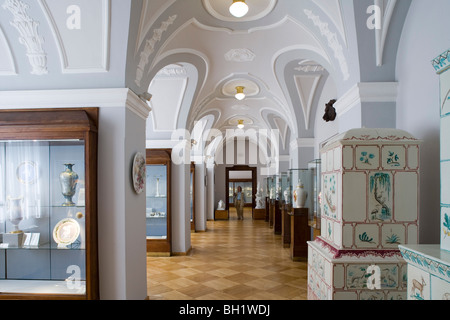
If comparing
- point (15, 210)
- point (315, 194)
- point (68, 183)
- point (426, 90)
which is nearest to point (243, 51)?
point (315, 194)

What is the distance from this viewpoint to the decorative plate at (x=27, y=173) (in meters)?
4.12

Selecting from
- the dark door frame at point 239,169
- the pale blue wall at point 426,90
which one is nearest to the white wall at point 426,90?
the pale blue wall at point 426,90

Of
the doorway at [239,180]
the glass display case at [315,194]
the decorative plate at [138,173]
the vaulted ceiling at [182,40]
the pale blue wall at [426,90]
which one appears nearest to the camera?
the pale blue wall at [426,90]

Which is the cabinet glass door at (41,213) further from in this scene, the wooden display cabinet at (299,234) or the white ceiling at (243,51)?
the wooden display cabinet at (299,234)

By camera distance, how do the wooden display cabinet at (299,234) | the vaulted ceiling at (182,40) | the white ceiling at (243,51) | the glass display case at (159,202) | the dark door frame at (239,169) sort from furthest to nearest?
1. the dark door frame at (239,169)
2. the glass display case at (159,202)
3. the wooden display cabinet at (299,234)
4. the white ceiling at (243,51)
5. the vaulted ceiling at (182,40)

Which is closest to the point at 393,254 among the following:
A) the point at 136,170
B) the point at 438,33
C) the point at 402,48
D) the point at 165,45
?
the point at 438,33

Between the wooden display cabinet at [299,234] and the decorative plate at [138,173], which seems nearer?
the decorative plate at [138,173]

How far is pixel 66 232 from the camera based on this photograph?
407 cm

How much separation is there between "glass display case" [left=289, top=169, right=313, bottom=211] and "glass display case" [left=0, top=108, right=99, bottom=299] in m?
5.38

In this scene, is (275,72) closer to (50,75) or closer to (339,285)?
(50,75)

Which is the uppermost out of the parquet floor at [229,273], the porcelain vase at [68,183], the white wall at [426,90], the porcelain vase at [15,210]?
the white wall at [426,90]

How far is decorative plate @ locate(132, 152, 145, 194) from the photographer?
4359 mm

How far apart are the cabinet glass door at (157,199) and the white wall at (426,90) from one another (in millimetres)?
6037

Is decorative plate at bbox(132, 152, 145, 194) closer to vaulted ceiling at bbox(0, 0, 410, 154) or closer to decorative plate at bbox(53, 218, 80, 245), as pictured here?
decorative plate at bbox(53, 218, 80, 245)
